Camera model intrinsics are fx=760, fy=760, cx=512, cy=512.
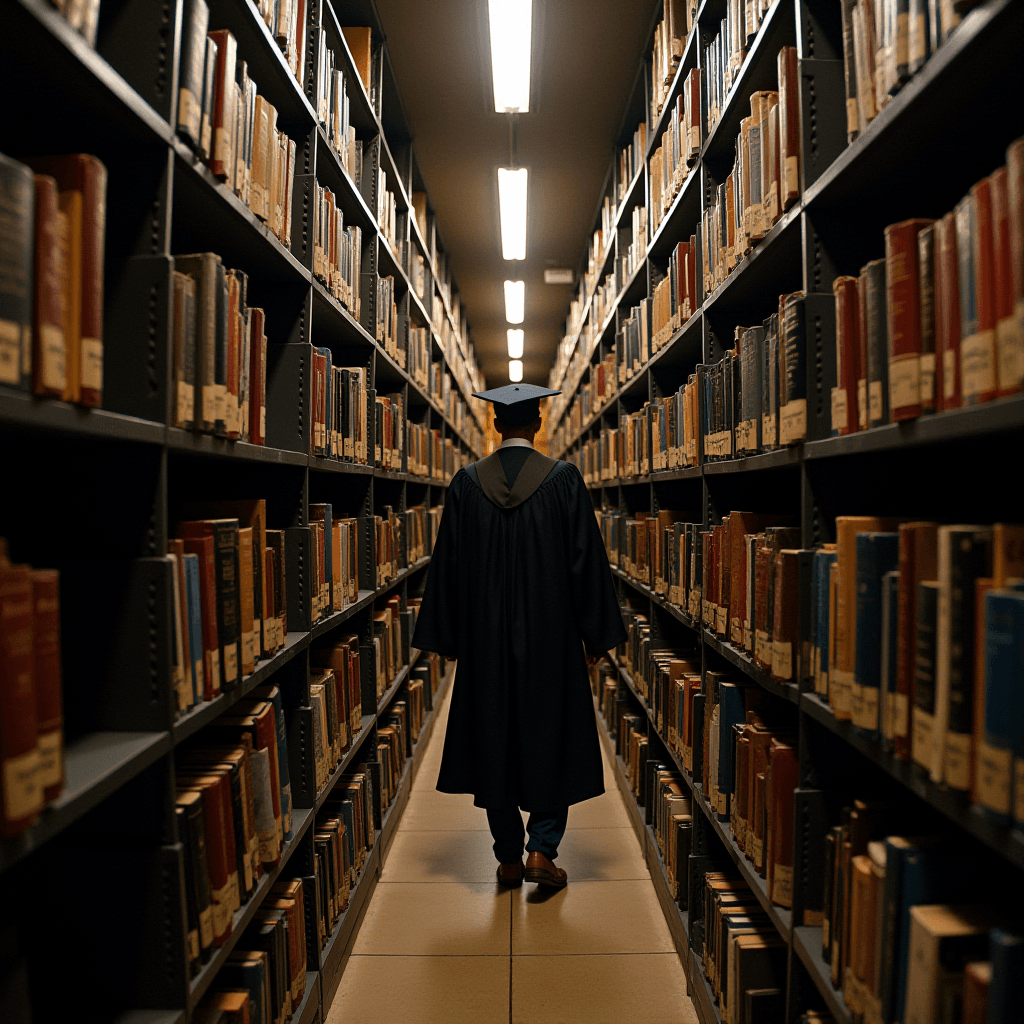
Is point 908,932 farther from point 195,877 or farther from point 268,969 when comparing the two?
point 268,969

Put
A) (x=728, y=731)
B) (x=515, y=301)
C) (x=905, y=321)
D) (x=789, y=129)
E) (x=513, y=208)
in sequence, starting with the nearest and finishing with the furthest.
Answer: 1. (x=905, y=321)
2. (x=789, y=129)
3. (x=728, y=731)
4. (x=513, y=208)
5. (x=515, y=301)

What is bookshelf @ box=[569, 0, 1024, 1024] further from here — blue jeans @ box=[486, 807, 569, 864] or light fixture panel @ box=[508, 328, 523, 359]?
light fixture panel @ box=[508, 328, 523, 359]

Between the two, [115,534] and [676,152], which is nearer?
[115,534]

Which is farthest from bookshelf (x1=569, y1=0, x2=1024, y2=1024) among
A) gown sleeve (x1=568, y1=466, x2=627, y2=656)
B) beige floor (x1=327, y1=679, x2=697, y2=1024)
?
gown sleeve (x1=568, y1=466, x2=627, y2=656)

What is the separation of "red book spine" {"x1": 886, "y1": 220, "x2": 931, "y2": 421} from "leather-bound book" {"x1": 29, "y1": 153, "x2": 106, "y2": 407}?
3.60ft

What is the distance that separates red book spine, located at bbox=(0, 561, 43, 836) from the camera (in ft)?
2.67

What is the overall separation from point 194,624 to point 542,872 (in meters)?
1.90

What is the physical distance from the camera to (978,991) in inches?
34.7

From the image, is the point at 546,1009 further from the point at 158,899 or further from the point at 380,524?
the point at 380,524

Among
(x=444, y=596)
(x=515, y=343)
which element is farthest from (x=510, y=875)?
(x=515, y=343)

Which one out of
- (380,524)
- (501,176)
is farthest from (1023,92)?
(501,176)

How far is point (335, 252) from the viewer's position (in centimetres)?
253

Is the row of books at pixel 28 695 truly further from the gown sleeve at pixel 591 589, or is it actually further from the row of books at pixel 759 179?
the gown sleeve at pixel 591 589

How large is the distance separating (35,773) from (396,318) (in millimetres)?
3267
